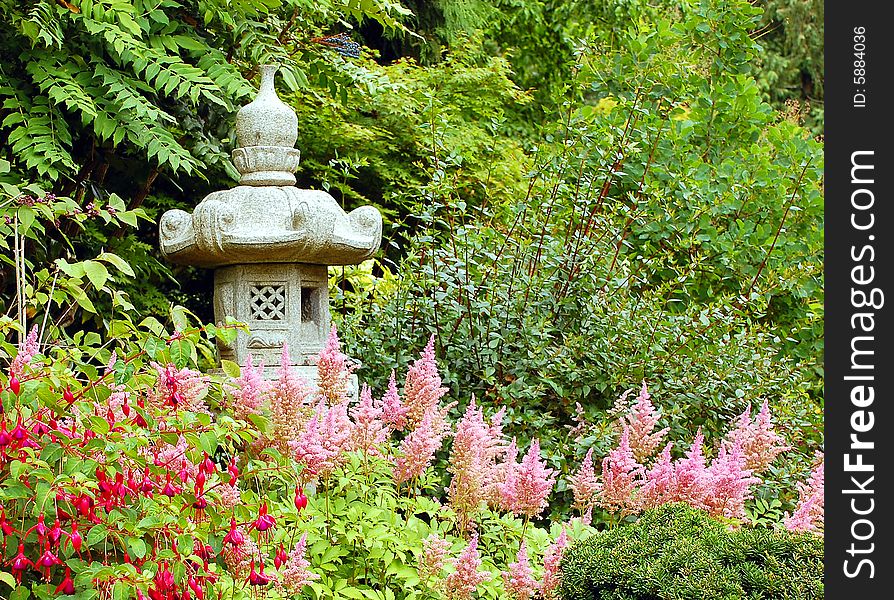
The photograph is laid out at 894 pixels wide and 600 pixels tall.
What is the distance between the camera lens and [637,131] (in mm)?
5824

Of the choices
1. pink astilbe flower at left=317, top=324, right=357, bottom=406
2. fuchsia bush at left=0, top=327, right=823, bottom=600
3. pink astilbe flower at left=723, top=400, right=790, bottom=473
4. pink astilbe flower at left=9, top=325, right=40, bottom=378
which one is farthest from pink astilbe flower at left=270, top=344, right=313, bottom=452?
pink astilbe flower at left=723, top=400, right=790, bottom=473

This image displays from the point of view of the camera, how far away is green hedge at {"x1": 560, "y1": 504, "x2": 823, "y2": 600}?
2512 millimetres

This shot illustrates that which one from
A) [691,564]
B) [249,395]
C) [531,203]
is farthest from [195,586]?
[531,203]

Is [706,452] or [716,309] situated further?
[716,309]

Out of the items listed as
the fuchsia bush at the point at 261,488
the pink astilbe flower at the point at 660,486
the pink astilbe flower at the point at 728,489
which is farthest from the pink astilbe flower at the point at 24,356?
the pink astilbe flower at the point at 728,489

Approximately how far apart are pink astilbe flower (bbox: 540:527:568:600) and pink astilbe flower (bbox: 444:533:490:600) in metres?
0.19

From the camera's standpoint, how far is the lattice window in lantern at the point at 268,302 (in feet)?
12.5

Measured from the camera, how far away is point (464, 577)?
2.63 m

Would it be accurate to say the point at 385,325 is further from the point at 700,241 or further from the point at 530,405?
the point at 700,241

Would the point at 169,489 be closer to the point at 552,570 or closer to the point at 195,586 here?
the point at 195,586

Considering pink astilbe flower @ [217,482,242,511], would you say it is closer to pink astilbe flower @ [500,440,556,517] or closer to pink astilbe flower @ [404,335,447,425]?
pink astilbe flower @ [404,335,447,425]

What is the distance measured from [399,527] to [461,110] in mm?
5994

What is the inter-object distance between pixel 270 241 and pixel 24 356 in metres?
1.28
